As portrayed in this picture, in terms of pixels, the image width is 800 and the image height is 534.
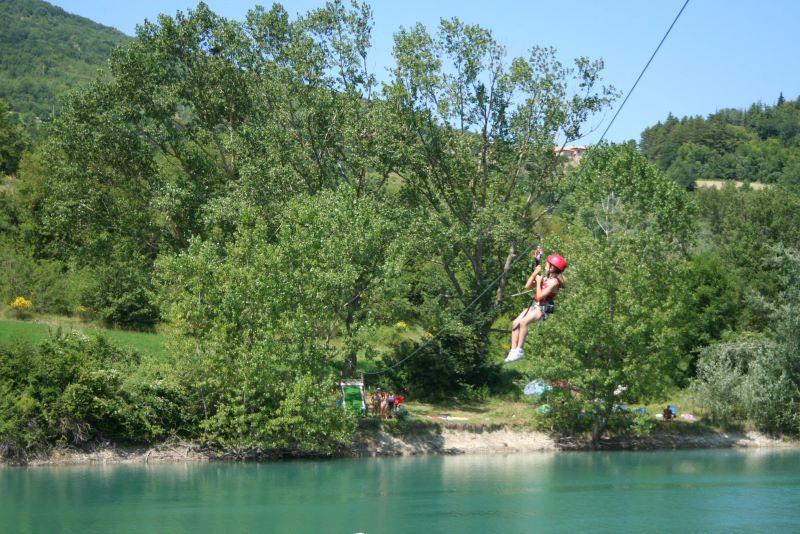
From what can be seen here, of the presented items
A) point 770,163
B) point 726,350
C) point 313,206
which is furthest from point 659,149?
point 313,206

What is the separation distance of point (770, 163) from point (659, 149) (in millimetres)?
26125

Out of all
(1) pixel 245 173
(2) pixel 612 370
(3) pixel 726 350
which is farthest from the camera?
(3) pixel 726 350

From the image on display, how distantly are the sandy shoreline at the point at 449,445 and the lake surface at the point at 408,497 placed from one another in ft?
2.58

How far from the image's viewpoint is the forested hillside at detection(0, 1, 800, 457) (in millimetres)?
33844

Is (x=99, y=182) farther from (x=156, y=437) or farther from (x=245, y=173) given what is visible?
(x=156, y=437)

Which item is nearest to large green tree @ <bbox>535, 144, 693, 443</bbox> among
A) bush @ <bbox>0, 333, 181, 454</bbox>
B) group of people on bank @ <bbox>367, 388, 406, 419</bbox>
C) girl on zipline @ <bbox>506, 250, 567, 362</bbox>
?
group of people on bank @ <bbox>367, 388, 406, 419</bbox>

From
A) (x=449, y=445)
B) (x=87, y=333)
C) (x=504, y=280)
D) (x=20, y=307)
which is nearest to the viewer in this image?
(x=449, y=445)

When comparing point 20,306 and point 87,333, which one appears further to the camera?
point 20,306

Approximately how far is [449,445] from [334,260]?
30.1 feet

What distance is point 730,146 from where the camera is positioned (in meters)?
158

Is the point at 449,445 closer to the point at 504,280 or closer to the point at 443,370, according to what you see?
the point at 443,370

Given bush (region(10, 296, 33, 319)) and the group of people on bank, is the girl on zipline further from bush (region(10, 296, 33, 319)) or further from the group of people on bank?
bush (region(10, 296, 33, 319))

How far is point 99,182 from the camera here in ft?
147

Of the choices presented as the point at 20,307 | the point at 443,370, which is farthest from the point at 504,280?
the point at 20,307
